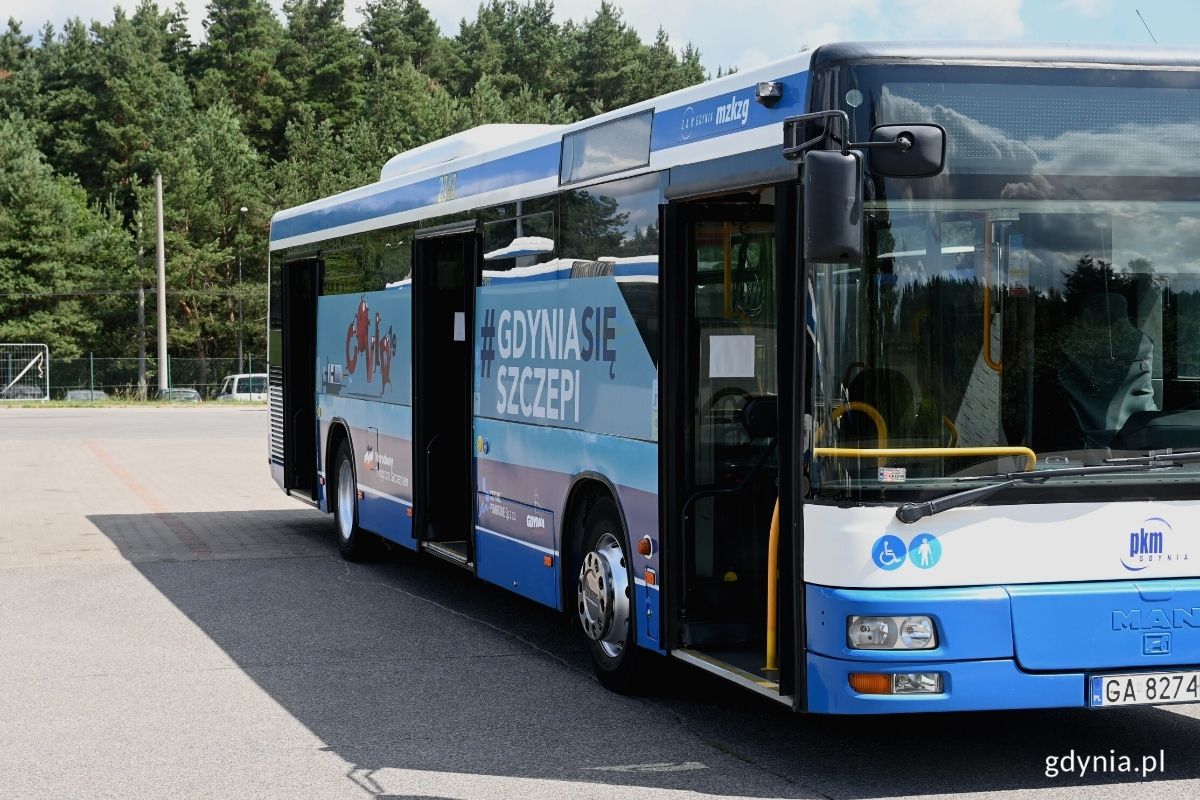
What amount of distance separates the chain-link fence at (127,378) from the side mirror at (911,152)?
51.2 meters

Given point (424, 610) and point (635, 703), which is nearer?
point (635, 703)

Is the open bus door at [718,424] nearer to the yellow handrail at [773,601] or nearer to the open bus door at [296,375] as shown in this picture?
the yellow handrail at [773,601]

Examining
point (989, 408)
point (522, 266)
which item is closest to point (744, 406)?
point (989, 408)

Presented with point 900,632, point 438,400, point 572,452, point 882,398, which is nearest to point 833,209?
point 882,398

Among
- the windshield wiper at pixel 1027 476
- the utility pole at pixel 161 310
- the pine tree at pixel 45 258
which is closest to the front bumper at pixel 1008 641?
the windshield wiper at pixel 1027 476

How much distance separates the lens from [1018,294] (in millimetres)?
5949

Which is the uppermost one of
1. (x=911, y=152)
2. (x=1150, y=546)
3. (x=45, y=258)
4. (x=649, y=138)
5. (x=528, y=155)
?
(x=45, y=258)

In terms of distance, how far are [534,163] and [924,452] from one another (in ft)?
12.8

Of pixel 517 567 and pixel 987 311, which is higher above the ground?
pixel 987 311

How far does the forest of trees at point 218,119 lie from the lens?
218ft

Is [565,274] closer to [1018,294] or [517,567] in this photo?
[517,567]

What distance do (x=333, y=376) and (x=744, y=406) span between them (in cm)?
673

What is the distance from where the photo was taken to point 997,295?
594 cm

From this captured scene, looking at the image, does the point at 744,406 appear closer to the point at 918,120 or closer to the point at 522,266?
the point at 918,120
